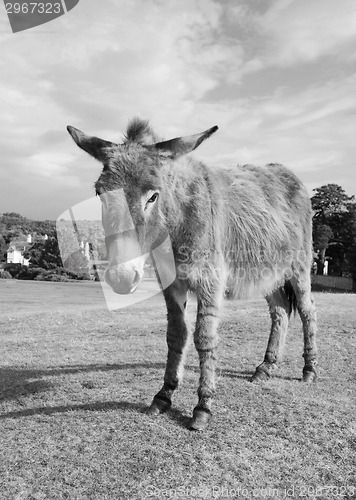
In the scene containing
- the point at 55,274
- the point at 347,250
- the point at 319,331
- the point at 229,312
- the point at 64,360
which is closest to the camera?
the point at 64,360

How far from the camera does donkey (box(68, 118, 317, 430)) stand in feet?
13.5

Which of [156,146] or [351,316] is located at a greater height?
[156,146]

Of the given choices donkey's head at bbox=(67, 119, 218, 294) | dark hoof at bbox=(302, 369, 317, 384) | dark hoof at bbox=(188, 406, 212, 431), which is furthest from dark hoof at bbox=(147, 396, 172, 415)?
dark hoof at bbox=(302, 369, 317, 384)

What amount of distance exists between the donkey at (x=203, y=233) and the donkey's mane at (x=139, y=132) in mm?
11

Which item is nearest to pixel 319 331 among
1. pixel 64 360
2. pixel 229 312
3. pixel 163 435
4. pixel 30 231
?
pixel 229 312

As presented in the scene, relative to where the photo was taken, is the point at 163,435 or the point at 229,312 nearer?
the point at 163,435

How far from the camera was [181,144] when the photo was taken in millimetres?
4465

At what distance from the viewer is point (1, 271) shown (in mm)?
60188

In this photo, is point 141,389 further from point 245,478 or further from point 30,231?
point 30,231

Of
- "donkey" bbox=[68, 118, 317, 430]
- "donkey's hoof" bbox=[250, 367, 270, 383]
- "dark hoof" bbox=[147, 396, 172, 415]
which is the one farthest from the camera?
"donkey's hoof" bbox=[250, 367, 270, 383]

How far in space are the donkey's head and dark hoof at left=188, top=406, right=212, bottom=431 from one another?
71.7 inches

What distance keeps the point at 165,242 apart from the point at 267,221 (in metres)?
2.05
